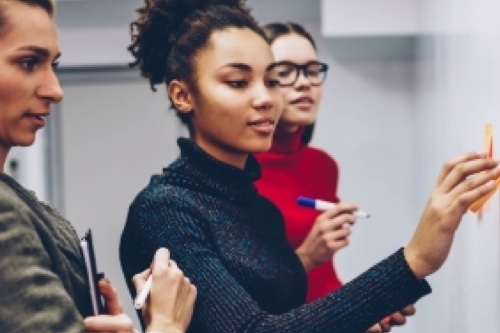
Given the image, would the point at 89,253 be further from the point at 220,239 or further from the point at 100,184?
the point at 100,184

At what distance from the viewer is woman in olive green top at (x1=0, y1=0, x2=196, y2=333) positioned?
2.76ft

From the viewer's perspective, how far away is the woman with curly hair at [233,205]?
1179 mm

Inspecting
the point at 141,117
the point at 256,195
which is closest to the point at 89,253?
the point at 256,195

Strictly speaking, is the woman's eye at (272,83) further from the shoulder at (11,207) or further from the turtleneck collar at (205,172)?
the shoulder at (11,207)

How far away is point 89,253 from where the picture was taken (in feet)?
3.22

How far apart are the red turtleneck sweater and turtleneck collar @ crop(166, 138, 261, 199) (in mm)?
519

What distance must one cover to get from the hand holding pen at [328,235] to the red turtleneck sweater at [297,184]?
0.53ft

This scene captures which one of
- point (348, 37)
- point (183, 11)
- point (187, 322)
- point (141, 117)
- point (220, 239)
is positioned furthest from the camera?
point (141, 117)

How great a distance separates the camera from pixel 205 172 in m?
1.36

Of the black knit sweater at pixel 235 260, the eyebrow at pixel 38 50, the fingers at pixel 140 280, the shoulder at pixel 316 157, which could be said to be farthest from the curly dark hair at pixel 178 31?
the shoulder at pixel 316 157

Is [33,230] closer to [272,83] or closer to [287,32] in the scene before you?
[272,83]

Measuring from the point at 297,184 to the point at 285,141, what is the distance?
10cm

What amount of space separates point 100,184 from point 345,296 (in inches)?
94.7

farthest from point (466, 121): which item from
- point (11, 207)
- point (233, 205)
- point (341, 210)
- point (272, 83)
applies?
point (11, 207)
